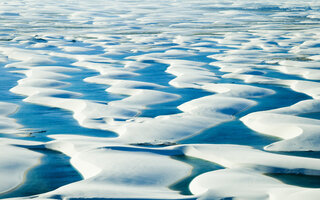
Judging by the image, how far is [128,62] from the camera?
5.44 metres

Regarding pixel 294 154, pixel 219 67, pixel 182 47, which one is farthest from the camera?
pixel 182 47

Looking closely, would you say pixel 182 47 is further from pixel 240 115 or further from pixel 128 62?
pixel 240 115

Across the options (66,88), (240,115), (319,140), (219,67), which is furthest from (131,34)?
(319,140)

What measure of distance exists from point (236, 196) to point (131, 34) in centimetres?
689

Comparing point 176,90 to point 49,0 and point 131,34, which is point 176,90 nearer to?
point 131,34

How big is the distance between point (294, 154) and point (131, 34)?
6377 mm

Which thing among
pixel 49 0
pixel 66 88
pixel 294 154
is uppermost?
pixel 49 0

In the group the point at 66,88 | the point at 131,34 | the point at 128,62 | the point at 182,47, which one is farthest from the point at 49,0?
the point at 66,88

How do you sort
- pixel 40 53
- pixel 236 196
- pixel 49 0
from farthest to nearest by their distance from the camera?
pixel 49 0 → pixel 40 53 → pixel 236 196

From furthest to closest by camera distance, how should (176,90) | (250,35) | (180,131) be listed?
(250,35) → (176,90) → (180,131)

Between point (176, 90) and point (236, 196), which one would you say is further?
point (176, 90)

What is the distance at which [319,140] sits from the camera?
2.54m

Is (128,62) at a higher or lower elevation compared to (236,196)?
higher

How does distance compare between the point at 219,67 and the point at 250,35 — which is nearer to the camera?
the point at 219,67
